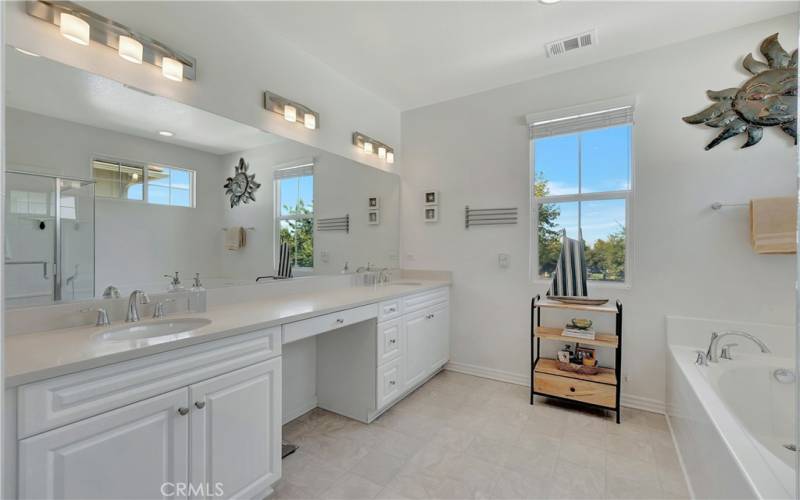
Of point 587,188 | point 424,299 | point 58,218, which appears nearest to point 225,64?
point 58,218

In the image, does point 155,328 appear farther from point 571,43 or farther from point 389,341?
point 571,43

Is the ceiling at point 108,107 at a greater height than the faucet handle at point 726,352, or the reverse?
the ceiling at point 108,107

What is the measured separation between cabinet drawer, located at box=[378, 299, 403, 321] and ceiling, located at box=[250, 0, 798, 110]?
1.86 metres

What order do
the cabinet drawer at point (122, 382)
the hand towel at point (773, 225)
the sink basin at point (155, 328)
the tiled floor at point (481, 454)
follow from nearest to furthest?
the cabinet drawer at point (122, 382), the sink basin at point (155, 328), the tiled floor at point (481, 454), the hand towel at point (773, 225)

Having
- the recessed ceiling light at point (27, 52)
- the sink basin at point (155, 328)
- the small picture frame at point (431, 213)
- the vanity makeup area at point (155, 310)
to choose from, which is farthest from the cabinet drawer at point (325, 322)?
the recessed ceiling light at point (27, 52)

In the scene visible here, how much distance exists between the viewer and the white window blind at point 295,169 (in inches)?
101

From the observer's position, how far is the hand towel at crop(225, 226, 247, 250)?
7.30 feet

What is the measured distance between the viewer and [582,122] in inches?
114

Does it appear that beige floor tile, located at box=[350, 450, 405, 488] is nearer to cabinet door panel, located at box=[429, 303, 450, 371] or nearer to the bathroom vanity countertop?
the bathroom vanity countertop

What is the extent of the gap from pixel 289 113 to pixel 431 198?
62.2 inches

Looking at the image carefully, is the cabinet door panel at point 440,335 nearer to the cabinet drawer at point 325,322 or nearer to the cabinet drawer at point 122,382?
the cabinet drawer at point 325,322

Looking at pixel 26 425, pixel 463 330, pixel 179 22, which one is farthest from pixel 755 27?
pixel 26 425

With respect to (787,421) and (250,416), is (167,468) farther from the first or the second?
(787,421)

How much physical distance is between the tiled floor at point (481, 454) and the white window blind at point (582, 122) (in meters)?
2.16
